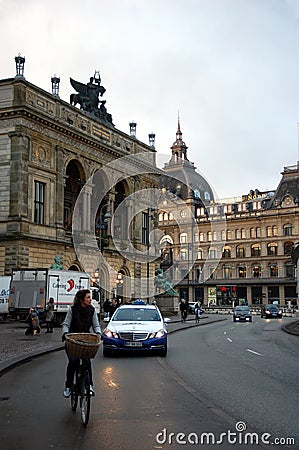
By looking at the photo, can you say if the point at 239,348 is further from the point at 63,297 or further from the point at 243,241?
the point at 243,241

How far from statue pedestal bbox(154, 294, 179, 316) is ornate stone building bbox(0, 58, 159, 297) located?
8.57 feet

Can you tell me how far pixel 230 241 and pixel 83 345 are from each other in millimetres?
97748

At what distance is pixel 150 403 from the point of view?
31.0 feet

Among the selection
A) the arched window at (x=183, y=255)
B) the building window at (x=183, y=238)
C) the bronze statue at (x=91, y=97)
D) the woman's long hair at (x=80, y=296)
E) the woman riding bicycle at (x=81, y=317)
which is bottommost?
the woman riding bicycle at (x=81, y=317)

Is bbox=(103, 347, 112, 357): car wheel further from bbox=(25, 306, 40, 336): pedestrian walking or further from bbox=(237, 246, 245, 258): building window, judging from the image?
bbox=(237, 246, 245, 258): building window

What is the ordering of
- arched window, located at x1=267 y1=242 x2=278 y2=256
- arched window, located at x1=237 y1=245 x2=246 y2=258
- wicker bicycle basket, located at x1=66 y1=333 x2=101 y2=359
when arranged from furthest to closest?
arched window, located at x1=237 y1=245 x2=246 y2=258 < arched window, located at x1=267 y1=242 x2=278 y2=256 < wicker bicycle basket, located at x1=66 y1=333 x2=101 y2=359

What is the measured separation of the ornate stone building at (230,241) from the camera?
318ft

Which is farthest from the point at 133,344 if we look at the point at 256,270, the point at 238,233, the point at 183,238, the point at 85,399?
the point at 183,238

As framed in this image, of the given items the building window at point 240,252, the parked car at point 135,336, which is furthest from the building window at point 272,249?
the parked car at point 135,336

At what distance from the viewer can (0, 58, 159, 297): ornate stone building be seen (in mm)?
43656

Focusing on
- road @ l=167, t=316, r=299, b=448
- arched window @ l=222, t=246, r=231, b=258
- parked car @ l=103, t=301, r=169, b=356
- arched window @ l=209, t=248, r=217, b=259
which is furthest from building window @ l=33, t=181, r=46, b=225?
arched window @ l=209, t=248, r=217, b=259

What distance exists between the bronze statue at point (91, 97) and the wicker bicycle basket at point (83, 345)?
4894 centimetres

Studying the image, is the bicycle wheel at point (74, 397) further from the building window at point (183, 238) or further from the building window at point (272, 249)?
the building window at point (183, 238)

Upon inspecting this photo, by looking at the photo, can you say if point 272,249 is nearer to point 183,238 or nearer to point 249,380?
point 183,238
